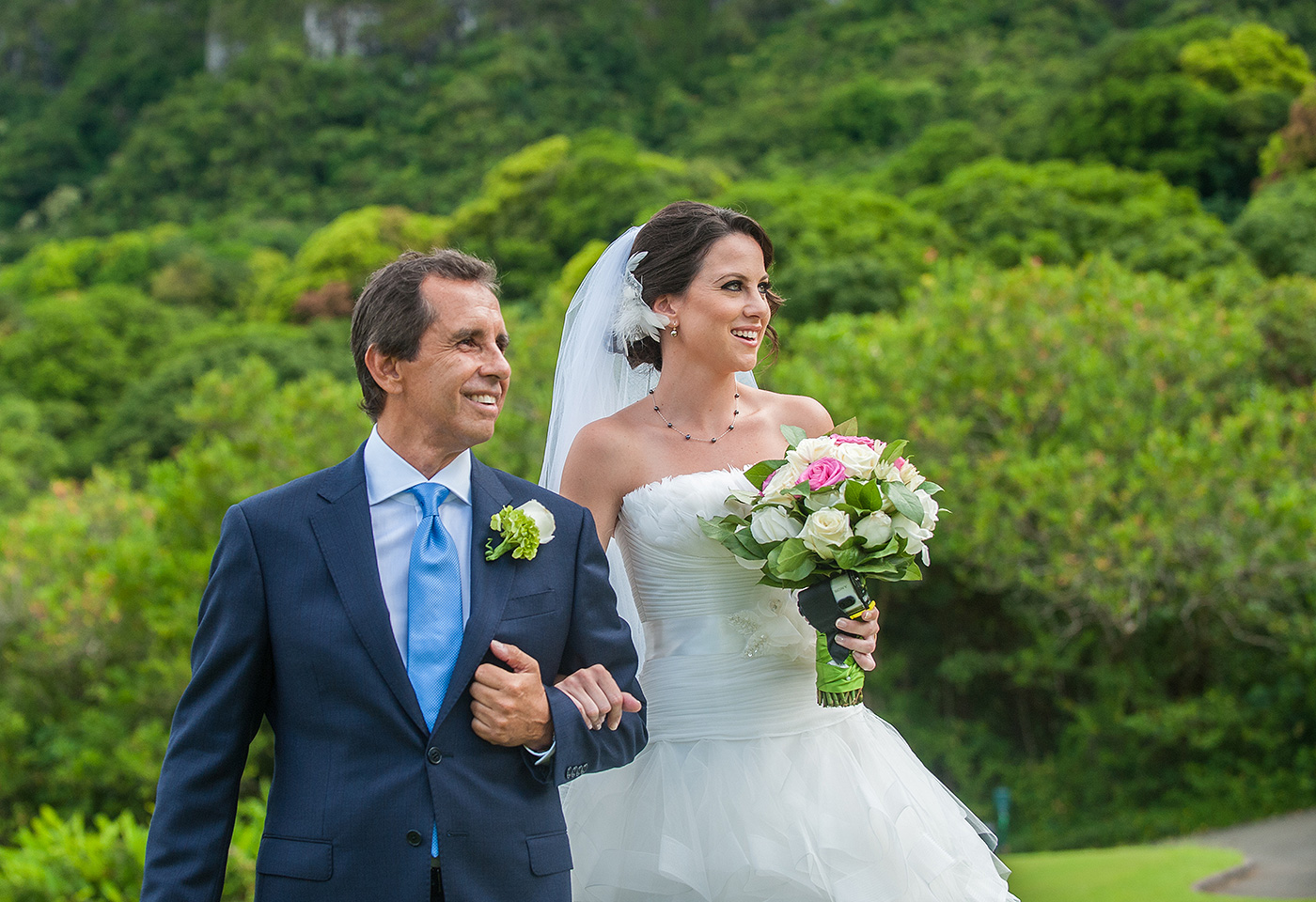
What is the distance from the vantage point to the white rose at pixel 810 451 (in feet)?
9.44

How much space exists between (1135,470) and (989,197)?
15080 millimetres

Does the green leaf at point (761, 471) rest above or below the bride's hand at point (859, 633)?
above

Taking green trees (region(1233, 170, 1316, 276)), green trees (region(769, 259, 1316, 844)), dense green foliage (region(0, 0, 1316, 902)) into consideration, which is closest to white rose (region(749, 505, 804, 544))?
dense green foliage (region(0, 0, 1316, 902))

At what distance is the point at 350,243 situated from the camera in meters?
37.6

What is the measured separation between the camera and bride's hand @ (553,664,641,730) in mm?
2307

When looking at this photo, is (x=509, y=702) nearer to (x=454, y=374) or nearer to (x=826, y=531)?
(x=454, y=374)

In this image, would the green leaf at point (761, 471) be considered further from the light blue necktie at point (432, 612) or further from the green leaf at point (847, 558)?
the light blue necktie at point (432, 612)

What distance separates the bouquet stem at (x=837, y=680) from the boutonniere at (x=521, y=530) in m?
0.95

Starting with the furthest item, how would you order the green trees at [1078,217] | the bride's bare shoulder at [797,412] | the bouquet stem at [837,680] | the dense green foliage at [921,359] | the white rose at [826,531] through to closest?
the green trees at [1078,217]
the dense green foliage at [921,359]
the bride's bare shoulder at [797,412]
the bouquet stem at [837,680]
the white rose at [826,531]

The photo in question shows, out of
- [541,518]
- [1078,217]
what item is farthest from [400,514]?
[1078,217]

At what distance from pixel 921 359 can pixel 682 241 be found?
7.13 m

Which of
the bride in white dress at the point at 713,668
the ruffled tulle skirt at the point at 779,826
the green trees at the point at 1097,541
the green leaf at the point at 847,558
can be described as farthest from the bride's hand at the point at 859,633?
the green trees at the point at 1097,541

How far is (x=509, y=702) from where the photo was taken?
2.20 meters

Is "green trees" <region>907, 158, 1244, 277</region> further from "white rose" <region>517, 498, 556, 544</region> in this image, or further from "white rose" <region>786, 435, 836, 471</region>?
"white rose" <region>517, 498, 556, 544</region>
